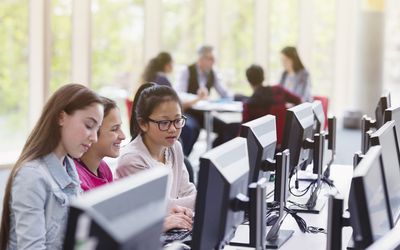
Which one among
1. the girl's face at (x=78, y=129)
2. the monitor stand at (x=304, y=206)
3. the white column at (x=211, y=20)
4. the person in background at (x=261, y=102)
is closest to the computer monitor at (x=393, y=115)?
the monitor stand at (x=304, y=206)

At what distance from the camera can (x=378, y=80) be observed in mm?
11156

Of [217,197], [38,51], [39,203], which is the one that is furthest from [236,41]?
[217,197]

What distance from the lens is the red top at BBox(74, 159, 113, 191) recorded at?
2.87m

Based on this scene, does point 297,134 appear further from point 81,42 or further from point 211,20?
point 211,20

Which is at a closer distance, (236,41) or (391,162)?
(391,162)

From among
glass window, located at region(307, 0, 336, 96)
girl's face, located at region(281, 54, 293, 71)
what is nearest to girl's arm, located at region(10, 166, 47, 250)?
girl's face, located at region(281, 54, 293, 71)

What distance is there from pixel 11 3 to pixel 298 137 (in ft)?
15.5

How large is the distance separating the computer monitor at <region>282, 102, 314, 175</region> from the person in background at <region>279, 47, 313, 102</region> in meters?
4.93

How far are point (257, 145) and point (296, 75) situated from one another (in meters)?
5.79

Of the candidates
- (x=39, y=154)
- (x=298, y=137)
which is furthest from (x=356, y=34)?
(x=39, y=154)

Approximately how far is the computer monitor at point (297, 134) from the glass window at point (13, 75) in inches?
179

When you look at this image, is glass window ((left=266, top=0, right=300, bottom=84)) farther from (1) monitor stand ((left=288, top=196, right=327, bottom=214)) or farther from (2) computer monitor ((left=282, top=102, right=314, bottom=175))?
(2) computer monitor ((left=282, top=102, right=314, bottom=175))

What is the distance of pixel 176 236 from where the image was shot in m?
2.77

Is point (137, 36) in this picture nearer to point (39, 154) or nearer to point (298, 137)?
point (298, 137)
